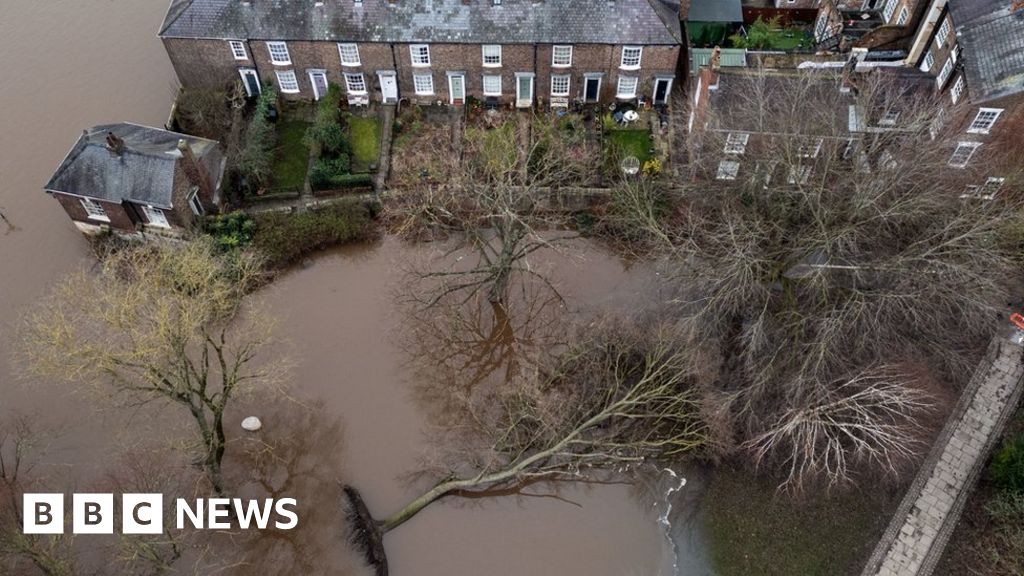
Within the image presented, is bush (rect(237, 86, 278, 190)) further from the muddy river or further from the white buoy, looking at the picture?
the white buoy

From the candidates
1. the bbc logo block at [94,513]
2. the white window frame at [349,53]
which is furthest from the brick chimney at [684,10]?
the bbc logo block at [94,513]

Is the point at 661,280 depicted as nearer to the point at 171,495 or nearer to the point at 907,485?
the point at 907,485

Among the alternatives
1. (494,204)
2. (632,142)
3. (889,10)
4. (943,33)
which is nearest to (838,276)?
(494,204)

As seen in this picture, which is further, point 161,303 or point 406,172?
point 406,172

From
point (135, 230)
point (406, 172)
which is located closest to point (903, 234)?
point (406, 172)

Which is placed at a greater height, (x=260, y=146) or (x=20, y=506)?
(x=260, y=146)

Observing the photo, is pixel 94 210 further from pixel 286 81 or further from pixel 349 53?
pixel 349 53
